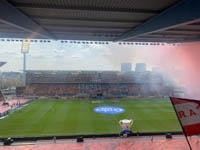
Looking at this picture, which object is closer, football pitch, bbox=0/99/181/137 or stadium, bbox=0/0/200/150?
stadium, bbox=0/0/200/150

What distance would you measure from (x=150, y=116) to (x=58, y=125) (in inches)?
434

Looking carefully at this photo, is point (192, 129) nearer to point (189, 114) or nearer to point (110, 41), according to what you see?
point (189, 114)

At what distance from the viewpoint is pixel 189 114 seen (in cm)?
313

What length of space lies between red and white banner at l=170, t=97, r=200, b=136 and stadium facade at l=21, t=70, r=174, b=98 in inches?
1142

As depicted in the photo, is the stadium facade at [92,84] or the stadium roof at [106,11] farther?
the stadium facade at [92,84]

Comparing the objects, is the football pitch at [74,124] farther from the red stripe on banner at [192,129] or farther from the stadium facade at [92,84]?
the stadium facade at [92,84]

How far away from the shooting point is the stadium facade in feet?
107

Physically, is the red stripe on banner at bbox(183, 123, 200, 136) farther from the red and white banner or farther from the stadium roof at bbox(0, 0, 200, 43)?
the stadium roof at bbox(0, 0, 200, 43)

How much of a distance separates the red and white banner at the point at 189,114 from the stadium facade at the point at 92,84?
28994mm

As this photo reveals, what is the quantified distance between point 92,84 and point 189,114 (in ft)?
106

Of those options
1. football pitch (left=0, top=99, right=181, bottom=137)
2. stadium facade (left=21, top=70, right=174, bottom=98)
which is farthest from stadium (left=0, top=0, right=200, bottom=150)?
stadium facade (left=21, top=70, right=174, bottom=98)

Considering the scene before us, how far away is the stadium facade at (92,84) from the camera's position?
32.6 m

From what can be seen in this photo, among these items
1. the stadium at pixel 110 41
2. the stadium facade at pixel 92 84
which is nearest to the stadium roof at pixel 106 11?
the stadium at pixel 110 41

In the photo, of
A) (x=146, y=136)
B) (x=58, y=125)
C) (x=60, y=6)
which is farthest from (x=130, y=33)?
(x=58, y=125)
